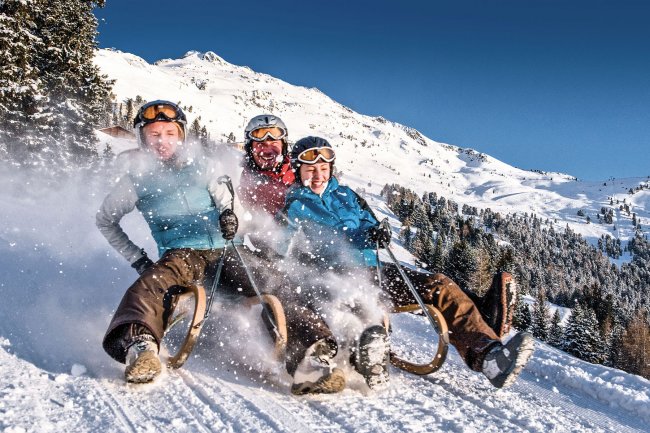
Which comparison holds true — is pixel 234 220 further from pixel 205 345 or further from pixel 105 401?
pixel 105 401

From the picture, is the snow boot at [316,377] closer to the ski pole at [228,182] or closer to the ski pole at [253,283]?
the ski pole at [253,283]

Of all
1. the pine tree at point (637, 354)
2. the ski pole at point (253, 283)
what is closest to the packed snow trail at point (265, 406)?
the ski pole at point (253, 283)

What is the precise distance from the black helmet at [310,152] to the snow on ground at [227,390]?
1.57 m

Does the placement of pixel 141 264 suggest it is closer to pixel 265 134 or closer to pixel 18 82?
pixel 265 134

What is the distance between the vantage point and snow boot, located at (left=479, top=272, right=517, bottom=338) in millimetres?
3969

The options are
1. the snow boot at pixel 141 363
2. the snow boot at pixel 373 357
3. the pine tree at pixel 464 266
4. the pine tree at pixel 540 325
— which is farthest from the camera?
the pine tree at pixel 540 325

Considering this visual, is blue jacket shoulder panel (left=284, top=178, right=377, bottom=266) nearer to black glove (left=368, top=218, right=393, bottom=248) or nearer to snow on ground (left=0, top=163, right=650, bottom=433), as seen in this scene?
black glove (left=368, top=218, right=393, bottom=248)

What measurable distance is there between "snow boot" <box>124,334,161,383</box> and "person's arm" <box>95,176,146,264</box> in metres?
1.46

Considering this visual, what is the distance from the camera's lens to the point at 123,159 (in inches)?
182

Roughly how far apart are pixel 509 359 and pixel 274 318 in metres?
1.68

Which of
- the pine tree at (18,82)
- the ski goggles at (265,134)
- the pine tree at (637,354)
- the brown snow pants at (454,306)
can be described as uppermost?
the pine tree at (18,82)

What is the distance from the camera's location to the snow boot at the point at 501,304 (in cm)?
397

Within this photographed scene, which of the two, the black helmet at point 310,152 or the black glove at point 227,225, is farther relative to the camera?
the black helmet at point 310,152

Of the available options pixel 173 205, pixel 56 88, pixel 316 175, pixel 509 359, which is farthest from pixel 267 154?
pixel 56 88
